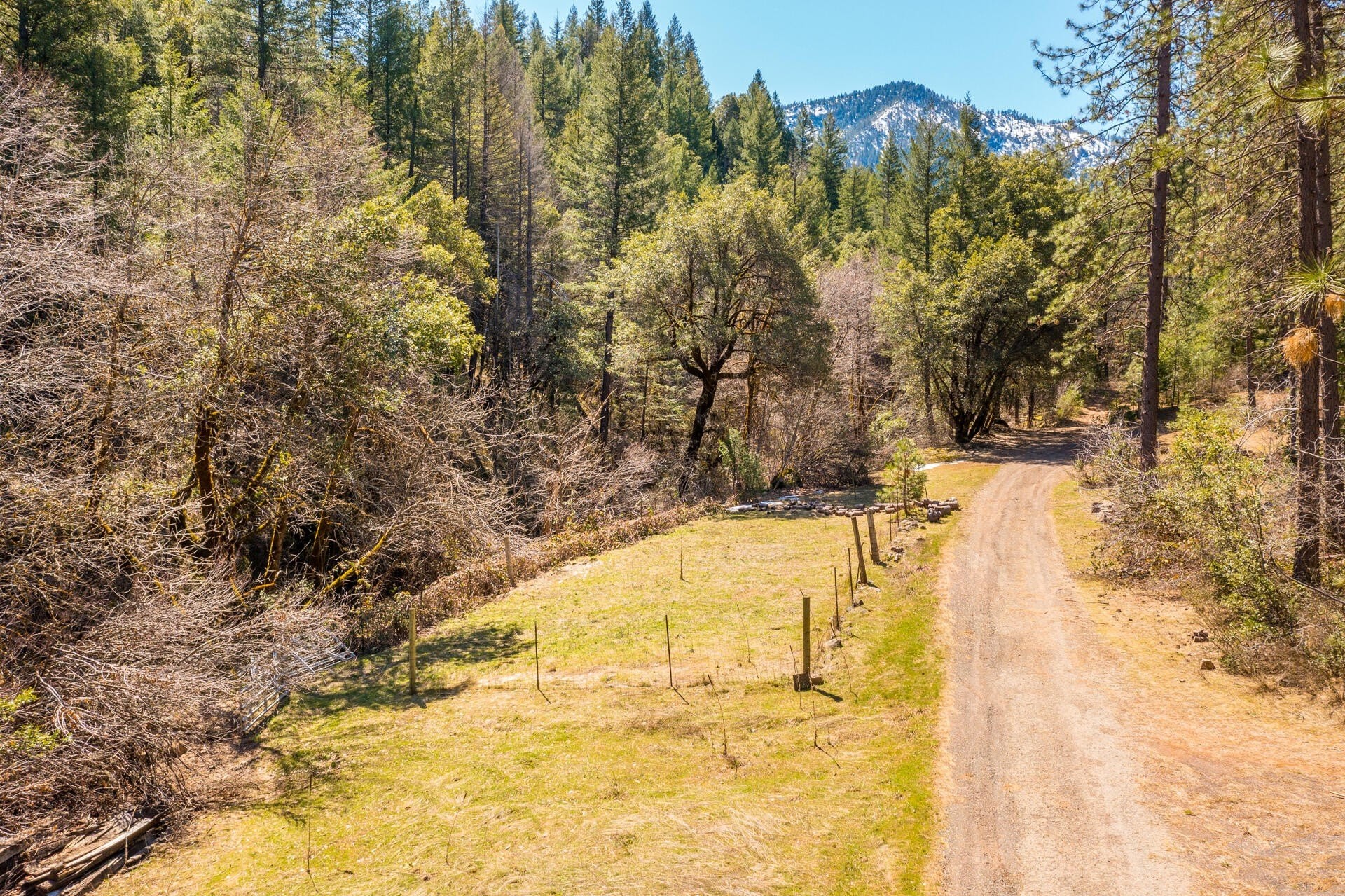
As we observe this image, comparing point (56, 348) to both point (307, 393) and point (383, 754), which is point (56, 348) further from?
point (383, 754)

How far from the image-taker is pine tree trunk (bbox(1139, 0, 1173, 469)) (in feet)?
56.0

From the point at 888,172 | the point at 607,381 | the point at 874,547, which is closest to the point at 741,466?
the point at 607,381

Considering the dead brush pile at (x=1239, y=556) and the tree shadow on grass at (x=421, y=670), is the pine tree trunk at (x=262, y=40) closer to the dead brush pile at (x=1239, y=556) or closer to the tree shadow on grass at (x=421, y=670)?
the tree shadow on grass at (x=421, y=670)

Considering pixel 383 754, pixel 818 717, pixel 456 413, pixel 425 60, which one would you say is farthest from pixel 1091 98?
pixel 425 60

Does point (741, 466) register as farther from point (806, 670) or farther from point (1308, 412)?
point (1308, 412)

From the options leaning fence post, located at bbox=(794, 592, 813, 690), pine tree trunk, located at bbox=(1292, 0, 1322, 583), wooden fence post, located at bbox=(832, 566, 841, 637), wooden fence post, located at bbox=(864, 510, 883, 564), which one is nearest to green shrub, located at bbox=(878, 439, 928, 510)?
wooden fence post, located at bbox=(864, 510, 883, 564)

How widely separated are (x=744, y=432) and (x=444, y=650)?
845 inches

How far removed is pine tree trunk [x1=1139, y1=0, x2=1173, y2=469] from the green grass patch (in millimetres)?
7309

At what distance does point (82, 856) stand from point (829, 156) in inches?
2943

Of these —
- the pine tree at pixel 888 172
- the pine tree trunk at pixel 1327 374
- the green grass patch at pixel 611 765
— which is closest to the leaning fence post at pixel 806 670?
the green grass patch at pixel 611 765

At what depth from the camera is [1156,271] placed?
57.5 feet

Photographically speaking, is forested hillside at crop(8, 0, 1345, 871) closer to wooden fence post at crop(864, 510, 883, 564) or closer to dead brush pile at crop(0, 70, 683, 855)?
dead brush pile at crop(0, 70, 683, 855)

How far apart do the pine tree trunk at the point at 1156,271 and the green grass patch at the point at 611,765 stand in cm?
731

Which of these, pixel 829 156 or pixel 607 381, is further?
pixel 829 156
